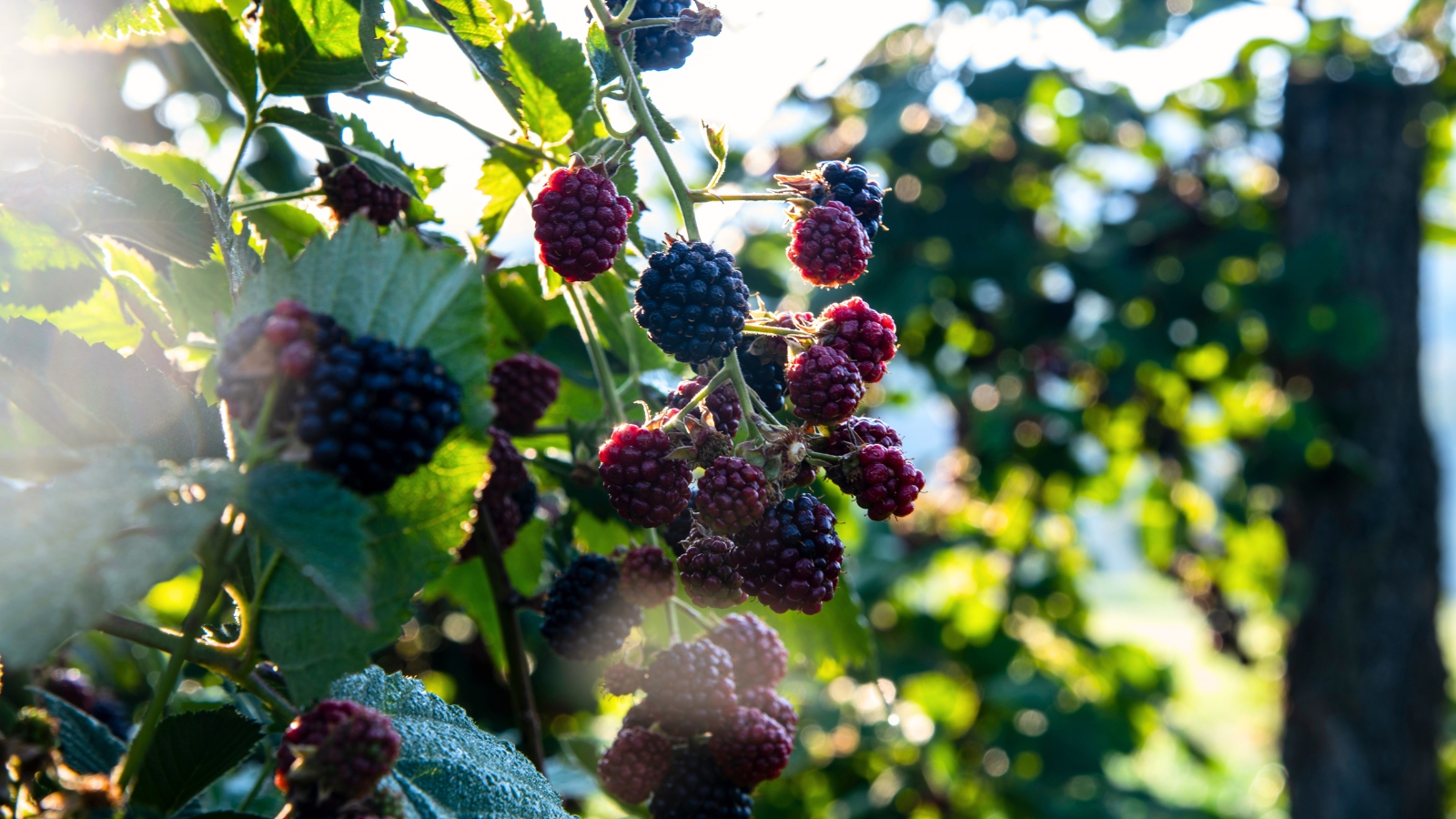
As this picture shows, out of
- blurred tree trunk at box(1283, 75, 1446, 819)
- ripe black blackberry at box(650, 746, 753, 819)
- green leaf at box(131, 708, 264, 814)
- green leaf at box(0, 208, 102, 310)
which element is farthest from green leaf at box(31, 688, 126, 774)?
blurred tree trunk at box(1283, 75, 1446, 819)

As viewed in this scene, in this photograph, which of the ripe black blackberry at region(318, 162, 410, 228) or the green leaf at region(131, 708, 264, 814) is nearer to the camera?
the green leaf at region(131, 708, 264, 814)

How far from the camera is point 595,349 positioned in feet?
2.42

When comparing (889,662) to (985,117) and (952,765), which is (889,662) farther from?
(985,117)

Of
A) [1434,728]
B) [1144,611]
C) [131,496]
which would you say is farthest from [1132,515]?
[1144,611]

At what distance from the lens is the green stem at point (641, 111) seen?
56 cm

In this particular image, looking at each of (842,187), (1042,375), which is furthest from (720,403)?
(1042,375)

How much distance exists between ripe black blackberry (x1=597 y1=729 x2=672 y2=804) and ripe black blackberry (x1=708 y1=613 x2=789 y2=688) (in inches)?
3.2

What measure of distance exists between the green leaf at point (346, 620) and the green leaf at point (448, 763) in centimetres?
8

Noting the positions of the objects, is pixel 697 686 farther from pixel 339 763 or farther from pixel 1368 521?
pixel 1368 521

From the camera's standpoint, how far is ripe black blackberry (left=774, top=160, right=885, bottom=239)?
0.67m

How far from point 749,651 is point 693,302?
32 cm

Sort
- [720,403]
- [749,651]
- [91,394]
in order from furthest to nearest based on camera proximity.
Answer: [749,651] → [720,403] → [91,394]

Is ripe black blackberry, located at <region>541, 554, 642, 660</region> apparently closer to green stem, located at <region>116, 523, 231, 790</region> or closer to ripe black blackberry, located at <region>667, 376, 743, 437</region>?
ripe black blackberry, located at <region>667, 376, 743, 437</region>

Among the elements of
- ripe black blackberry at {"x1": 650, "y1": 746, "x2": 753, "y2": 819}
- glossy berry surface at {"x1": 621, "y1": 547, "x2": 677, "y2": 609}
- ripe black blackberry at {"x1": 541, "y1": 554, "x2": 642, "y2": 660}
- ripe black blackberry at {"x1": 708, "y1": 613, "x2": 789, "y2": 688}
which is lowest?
ripe black blackberry at {"x1": 650, "y1": 746, "x2": 753, "y2": 819}
